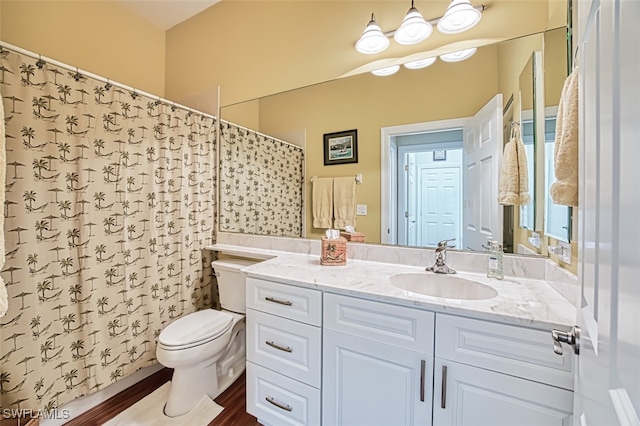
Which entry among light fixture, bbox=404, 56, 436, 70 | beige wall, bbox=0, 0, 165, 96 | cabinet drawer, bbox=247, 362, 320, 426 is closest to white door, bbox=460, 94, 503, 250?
light fixture, bbox=404, 56, 436, 70

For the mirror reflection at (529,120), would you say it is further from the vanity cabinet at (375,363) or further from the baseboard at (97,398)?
the baseboard at (97,398)

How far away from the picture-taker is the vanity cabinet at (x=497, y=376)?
81cm

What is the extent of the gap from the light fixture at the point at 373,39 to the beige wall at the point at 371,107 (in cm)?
15

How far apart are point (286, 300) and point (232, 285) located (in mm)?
796

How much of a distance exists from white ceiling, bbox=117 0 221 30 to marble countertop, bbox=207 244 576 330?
2195 millimetres

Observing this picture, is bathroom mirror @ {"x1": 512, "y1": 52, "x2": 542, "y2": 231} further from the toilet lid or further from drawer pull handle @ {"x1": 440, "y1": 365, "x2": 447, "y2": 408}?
the toilet lid

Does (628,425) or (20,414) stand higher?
(628,425)

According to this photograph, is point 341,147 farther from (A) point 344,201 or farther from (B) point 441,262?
(B) point 441,262

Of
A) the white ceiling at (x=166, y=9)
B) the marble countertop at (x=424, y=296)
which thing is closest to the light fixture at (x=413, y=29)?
the marble countertop at (x=424, y=296)

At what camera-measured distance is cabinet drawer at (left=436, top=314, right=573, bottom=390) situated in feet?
2.67

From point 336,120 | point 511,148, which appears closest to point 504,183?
point 511,148

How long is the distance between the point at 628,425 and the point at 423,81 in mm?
1535

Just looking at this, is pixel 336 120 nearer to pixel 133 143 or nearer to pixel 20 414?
pixel 133 143

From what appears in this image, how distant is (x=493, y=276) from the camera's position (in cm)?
127
